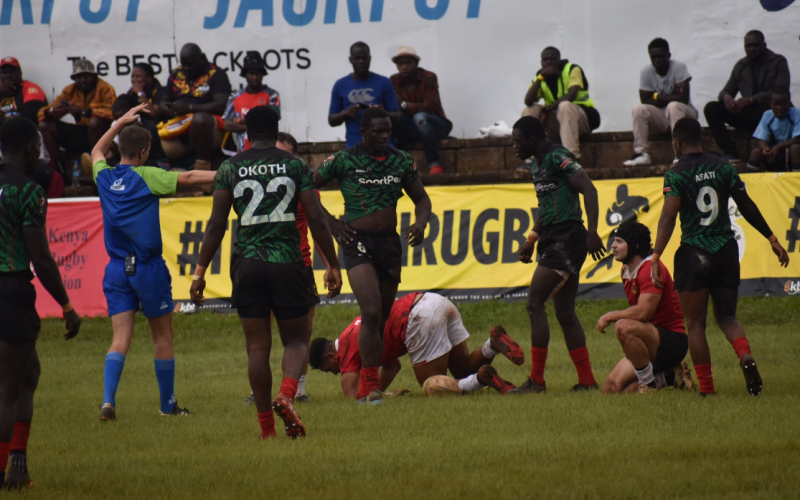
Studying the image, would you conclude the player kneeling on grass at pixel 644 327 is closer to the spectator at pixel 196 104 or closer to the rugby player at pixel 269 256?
the rugby player at pixel 269 256

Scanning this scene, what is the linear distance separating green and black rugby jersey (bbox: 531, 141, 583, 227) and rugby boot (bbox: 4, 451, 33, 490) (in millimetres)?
5053

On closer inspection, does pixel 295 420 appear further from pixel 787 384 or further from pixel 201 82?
pixel 201 82

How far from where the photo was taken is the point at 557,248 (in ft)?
29.2

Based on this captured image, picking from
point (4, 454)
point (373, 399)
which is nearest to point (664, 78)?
point (373, 399)

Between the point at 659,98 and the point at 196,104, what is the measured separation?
769 cm

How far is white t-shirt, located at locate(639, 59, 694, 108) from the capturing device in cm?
1616

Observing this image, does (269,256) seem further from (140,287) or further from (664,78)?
(664,78)

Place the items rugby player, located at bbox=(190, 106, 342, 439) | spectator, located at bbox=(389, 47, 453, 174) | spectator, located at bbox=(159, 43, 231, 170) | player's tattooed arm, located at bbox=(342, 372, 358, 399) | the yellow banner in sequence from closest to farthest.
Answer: rugby player, located at bbox=(190, 106, 342, 439), player's tattooed arm, located at bbox=(342, 372, 358, 399), the yellow banner, spectator, located at bbox=(389, 47, 453, 174), spectator, located at bbox=(159, 43, 231, 170)

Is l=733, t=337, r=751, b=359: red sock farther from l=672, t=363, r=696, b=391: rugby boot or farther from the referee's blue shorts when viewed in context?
the referee's blue shorts

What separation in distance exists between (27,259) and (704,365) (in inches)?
209

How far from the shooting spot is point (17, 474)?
222 inches

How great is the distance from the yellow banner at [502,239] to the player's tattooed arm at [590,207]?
5.63 m

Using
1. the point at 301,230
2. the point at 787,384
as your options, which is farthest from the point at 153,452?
the point at 787,384

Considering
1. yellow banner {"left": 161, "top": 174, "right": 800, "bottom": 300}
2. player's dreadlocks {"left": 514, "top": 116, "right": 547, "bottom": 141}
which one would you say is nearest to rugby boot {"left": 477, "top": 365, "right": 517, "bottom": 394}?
player's dreadlocks {"left": 514, "top": 116, "right": 547, "bottom": 141}
